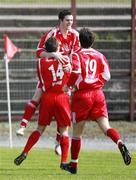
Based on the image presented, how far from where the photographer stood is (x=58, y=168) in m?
12.6

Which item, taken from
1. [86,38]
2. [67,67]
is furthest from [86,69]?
[67,67]

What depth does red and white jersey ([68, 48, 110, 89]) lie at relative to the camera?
1151 centimetres

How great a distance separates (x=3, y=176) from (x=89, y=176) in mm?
1108

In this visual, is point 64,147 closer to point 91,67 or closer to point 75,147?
point 75,147

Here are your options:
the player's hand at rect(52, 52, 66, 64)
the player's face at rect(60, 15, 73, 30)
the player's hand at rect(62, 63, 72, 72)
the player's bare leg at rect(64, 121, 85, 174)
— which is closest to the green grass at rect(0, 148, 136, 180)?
the player's bare leg at rect(64, 121, 85, 174)

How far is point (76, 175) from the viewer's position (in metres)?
11.5

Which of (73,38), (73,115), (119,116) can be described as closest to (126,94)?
(119,116)

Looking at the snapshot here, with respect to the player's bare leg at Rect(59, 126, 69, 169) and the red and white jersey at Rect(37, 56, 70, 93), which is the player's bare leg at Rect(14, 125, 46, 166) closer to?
the player's bare leg at Rect(59, 126, 69, 169)

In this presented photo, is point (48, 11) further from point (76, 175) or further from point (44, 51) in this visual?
point (76, 175)

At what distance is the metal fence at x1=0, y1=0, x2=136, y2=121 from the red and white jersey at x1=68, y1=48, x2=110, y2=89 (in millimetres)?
10785

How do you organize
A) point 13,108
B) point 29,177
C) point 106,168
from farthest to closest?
point 13,108 → point 106,168 → point 29,177

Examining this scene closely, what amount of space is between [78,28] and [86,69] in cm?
1087

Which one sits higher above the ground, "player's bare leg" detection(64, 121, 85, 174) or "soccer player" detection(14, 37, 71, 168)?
"soccer player" detection(14, 37, 71, 168)

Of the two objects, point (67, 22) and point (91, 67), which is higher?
point (67, 22)
